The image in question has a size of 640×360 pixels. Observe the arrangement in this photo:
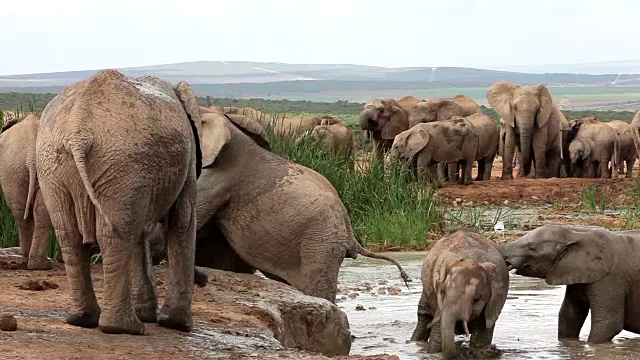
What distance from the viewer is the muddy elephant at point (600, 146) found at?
27922mm

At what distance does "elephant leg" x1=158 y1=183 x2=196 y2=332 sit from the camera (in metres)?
6.77

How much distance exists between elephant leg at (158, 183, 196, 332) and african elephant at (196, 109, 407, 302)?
6.88 feet

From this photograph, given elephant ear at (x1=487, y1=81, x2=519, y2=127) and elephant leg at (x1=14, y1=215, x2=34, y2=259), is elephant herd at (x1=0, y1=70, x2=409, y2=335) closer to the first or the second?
elephant leg at (x1=14, y1=215, x2=34, y2=259)

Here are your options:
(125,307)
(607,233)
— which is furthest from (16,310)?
(607,233)

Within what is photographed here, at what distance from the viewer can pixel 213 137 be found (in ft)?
29.6

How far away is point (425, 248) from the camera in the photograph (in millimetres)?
14773

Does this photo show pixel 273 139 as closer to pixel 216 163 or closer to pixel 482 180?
pixel 216 163

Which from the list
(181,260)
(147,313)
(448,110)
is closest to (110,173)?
(181,260)

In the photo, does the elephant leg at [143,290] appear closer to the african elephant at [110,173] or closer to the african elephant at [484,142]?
the african elephant at [110,173]

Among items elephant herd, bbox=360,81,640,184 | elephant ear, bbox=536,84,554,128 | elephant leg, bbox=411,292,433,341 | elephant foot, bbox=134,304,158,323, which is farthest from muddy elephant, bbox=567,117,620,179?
elephant foot, bbox=134,304,158,323

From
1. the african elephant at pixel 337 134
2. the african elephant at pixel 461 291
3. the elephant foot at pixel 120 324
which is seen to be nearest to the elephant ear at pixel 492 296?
the african elephant at pixel 461 291

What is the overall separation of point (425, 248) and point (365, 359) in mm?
8151

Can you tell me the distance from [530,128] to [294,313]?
1859cm

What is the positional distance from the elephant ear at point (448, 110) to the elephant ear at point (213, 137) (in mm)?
19027
